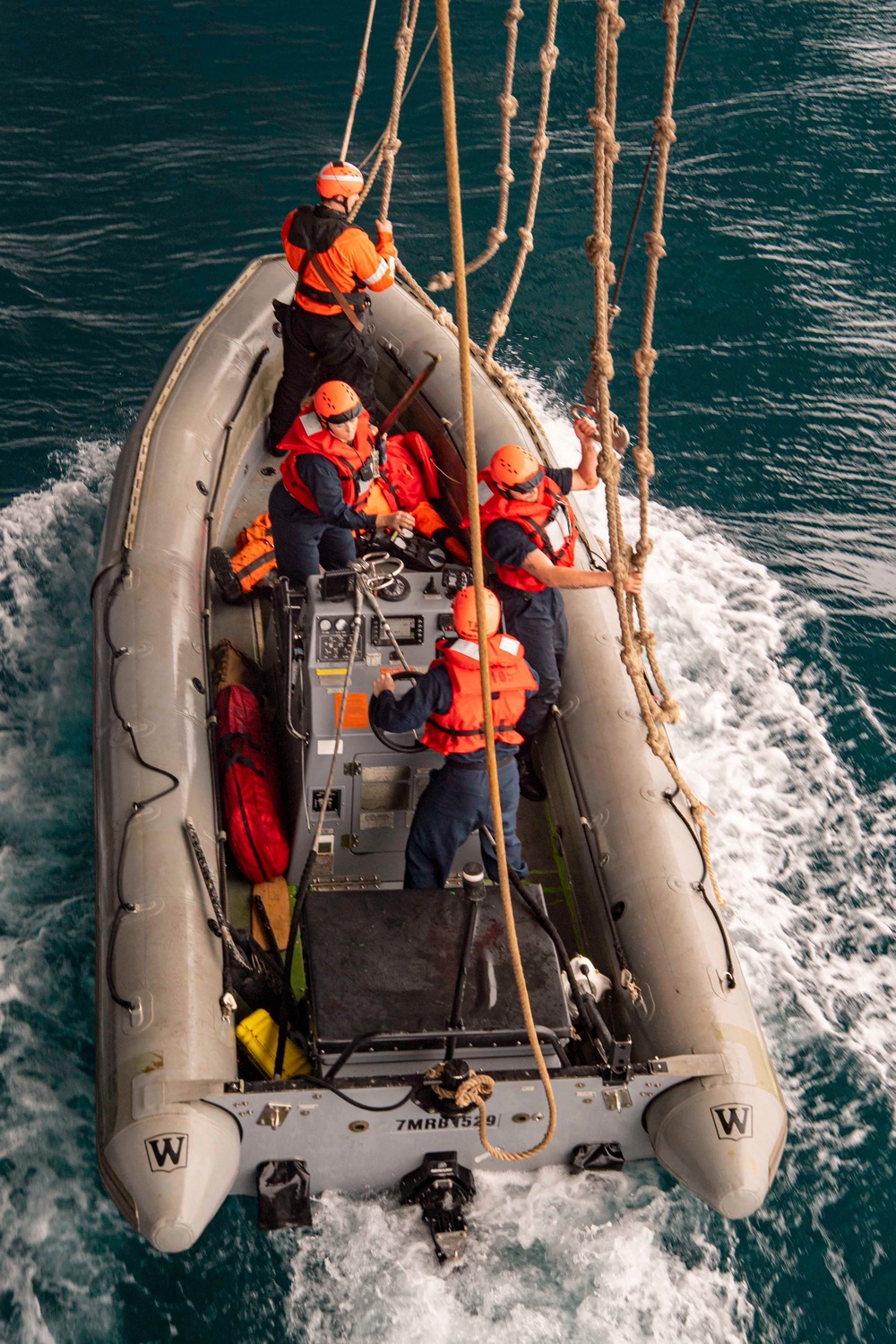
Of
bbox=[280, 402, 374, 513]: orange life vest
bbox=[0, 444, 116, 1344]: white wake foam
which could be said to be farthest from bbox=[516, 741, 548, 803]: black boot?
bbox=[0, 444, 116, 1344]: white wake foam

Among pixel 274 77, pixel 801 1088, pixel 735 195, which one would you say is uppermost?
pixel 274 77

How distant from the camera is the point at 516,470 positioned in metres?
4.39

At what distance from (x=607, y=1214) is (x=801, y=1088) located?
1040 mm

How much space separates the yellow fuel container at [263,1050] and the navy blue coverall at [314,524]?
1798mm

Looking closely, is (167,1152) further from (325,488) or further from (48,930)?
(325,488)

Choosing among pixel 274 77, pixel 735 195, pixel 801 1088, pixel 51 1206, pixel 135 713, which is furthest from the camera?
pixel 274 77

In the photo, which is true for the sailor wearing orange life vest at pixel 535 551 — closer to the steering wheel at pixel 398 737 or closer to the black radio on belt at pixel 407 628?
the black radio on belt at pixel 407 628

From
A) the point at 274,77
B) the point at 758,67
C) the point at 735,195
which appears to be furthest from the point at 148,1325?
the point at 758,67

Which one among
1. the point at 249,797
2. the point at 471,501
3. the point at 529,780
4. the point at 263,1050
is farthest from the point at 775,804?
the point at 471,501

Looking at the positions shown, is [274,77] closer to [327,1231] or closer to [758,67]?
[758,67]

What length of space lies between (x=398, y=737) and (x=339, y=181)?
2520 mm

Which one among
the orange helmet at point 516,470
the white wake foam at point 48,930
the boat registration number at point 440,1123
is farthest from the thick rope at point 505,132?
the white wake foam at point 48,930

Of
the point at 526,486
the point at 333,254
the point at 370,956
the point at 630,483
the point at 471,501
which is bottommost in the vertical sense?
the point at 630,483

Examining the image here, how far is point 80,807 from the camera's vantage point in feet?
17.6
